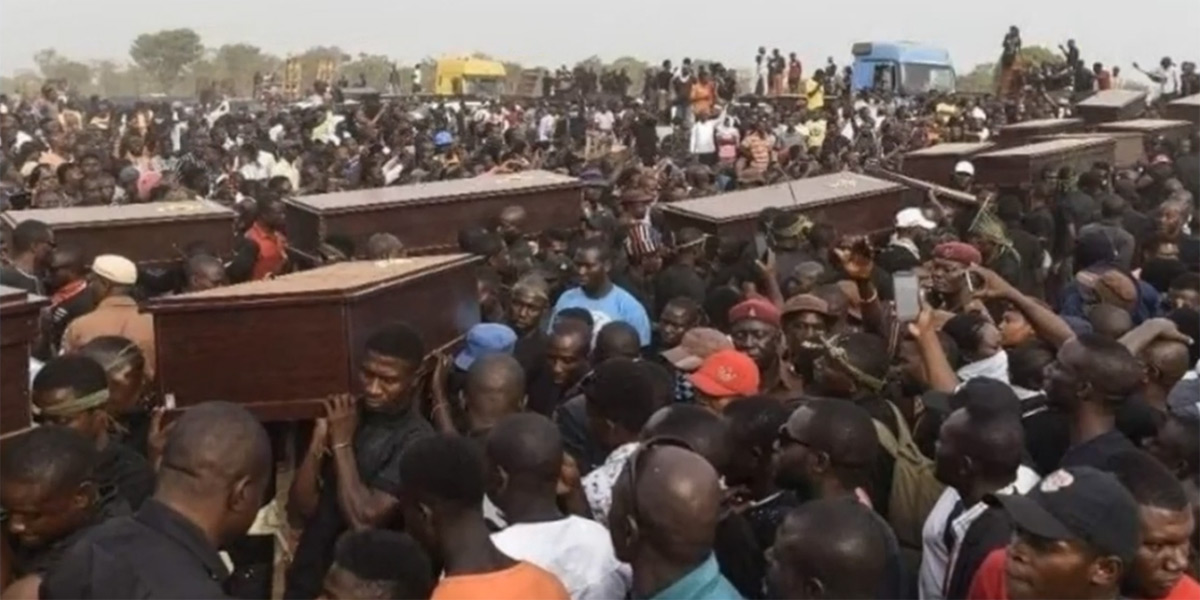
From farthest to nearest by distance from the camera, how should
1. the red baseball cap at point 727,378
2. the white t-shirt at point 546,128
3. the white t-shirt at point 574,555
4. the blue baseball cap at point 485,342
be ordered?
1. the white t-shirt at point 546,128
2. the blue baseball cap at point 485,342
3. the red baseball cap at point 727,378
4. the white t-shirt at point 574,555

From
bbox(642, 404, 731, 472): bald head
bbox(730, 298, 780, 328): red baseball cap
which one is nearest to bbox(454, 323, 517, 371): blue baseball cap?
bbox(730, 298, 780, 328): red baseball cap

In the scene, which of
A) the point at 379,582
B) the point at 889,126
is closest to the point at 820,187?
the point at 379,582

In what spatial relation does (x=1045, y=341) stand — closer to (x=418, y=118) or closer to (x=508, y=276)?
(x=508, y=276)

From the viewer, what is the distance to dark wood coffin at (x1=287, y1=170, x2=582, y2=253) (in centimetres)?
817

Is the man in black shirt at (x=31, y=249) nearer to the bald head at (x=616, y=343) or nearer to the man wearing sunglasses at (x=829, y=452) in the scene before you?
the bald head at (x=616, y=343)

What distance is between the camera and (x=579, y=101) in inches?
952

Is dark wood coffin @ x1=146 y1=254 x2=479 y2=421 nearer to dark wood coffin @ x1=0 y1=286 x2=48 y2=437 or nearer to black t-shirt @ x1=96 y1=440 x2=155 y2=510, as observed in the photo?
dark wood coffin @ x1=0 y1=286 x2=48 y2=437

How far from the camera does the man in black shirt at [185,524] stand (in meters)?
2.77

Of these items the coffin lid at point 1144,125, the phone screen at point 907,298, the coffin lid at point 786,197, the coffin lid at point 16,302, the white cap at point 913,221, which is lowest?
the white cap at point 913,221

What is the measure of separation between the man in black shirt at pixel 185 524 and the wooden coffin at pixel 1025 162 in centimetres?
883

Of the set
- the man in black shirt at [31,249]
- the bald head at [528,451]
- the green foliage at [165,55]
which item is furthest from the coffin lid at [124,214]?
the green foliage at [165,55]

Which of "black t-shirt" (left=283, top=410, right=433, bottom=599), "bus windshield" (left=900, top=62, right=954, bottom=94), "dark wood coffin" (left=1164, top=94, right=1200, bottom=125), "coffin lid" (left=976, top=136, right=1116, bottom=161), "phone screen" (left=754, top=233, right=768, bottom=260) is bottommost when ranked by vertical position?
"black t-shirt" (left=283, top=410, right=433, bottom=599)

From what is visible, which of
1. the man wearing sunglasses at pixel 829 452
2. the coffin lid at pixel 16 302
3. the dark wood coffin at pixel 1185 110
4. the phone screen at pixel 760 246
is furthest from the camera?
the dark wood coffin at pixel 1185 110

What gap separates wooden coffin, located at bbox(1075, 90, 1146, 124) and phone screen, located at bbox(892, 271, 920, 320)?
1167cm
